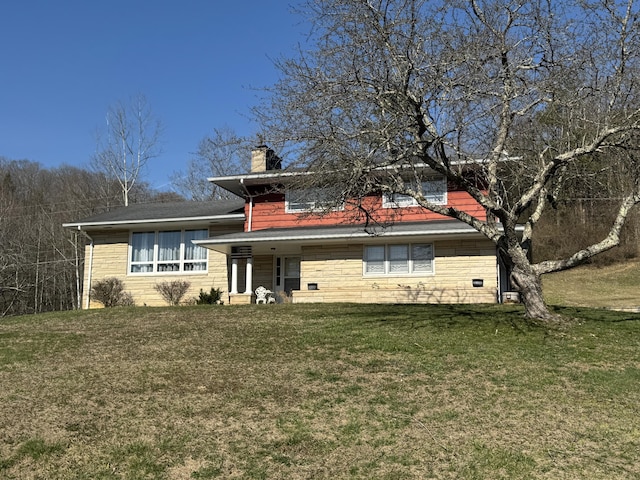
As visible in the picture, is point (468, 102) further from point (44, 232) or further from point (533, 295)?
point (44, 232)

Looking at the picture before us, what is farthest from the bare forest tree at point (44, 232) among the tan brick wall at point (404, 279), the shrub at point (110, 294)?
the tan brick wall at point (404, 279)

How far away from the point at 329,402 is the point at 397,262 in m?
11.0

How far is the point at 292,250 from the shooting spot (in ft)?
66.1

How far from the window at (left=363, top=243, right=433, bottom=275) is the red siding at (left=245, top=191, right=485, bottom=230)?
99cm

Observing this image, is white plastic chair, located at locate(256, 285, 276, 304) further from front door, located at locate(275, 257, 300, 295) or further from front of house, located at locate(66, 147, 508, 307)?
front door, located at locate(275, 257, 300, 295)

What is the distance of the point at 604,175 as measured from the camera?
14930 millimetres

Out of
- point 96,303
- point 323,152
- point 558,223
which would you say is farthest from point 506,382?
point 558,223

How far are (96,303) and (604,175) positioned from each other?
1736 cm

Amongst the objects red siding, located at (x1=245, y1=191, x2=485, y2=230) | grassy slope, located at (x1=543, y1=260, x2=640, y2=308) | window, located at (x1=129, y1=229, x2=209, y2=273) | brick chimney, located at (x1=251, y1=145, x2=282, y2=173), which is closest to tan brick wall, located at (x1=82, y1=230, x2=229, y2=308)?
window, located at (x1=129, y1=229, x2=209, y2=273)

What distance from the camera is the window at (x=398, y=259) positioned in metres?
18.0

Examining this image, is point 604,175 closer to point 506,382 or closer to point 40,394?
point 506,382

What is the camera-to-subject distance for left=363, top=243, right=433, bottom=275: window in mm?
18003

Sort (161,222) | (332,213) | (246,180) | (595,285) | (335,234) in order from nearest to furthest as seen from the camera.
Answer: (335,234), (332,213), (246,180), (161,222), (595,285)

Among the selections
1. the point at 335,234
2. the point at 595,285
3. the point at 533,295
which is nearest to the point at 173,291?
the point at 335,234
